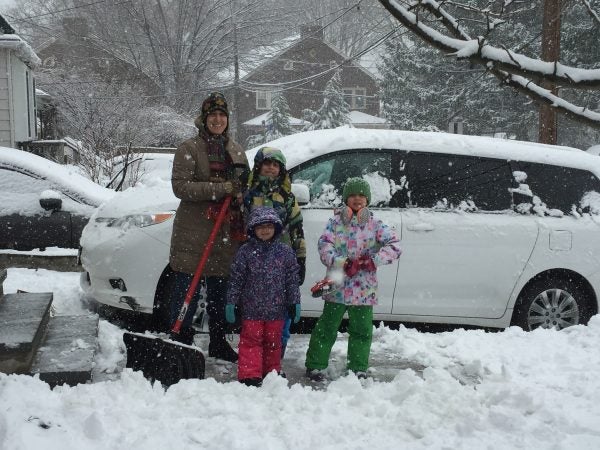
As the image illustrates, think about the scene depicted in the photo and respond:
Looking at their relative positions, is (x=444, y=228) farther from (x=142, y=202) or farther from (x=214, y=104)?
(x=142, y=202)

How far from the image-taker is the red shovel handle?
4547 mm

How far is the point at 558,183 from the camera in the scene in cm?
624

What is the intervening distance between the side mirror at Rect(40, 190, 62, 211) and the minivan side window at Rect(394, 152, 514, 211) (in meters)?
4.00

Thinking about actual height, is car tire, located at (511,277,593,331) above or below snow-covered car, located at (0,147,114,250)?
below

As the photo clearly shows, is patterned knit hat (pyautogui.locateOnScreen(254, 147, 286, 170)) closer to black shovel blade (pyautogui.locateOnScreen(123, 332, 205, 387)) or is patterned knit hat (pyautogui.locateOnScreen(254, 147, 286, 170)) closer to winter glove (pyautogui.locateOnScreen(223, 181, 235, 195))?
winter glove (pyautogui.locateOnScreen(223, 181, 235, 195))

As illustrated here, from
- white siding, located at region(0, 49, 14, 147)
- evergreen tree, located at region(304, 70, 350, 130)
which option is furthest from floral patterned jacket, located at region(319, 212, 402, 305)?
evergreen tree, located at region(304, 70, 350, 130)

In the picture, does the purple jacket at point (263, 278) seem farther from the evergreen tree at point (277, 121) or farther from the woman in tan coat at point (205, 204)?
the evergreen tree at point (277, 121)

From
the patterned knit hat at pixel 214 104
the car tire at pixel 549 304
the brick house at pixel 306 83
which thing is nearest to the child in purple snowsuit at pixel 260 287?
the patterned knit hat at pixel 214 104

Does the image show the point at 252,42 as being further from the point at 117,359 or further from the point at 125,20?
the point at 117,359

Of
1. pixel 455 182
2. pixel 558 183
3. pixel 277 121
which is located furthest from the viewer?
pixel 277 121

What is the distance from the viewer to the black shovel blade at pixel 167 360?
426cm

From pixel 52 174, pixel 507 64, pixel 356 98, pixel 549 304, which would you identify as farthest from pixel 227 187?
pixel 356 98

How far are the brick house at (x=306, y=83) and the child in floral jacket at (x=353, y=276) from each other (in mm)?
43853

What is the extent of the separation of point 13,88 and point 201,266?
16.6 m
